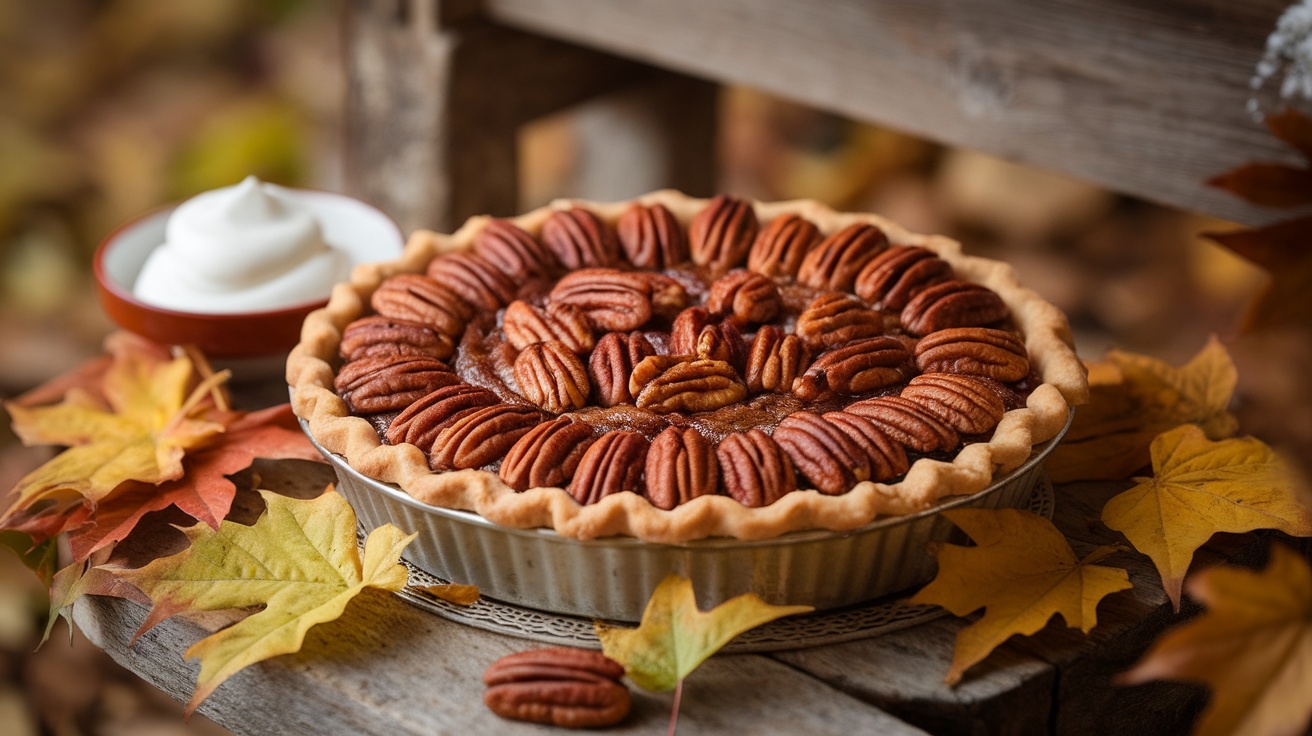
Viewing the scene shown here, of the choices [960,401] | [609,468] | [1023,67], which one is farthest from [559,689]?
[1023,67]

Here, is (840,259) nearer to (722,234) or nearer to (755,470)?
(722,234)

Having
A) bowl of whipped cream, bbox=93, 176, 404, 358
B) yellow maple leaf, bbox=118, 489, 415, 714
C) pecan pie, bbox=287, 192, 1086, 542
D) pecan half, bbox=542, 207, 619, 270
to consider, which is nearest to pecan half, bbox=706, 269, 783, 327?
pecan pie, bbox=287, 192, 1086, 542

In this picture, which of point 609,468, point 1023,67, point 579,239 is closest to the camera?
point 609,468

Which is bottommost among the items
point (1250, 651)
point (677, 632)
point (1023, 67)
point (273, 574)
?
point (273, 574)

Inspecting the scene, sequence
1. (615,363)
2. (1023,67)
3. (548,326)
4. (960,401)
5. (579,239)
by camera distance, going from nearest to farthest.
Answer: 1. (960,401)
2. (615,363)
3. (548,326)
4. (579,239)
5. (1023,67)

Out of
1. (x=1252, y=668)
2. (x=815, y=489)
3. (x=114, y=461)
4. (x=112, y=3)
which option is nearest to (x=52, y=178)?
(x=112, y=3)

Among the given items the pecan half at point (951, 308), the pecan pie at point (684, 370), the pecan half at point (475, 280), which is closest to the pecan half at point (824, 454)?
the pecan pie at point (684, 370)
